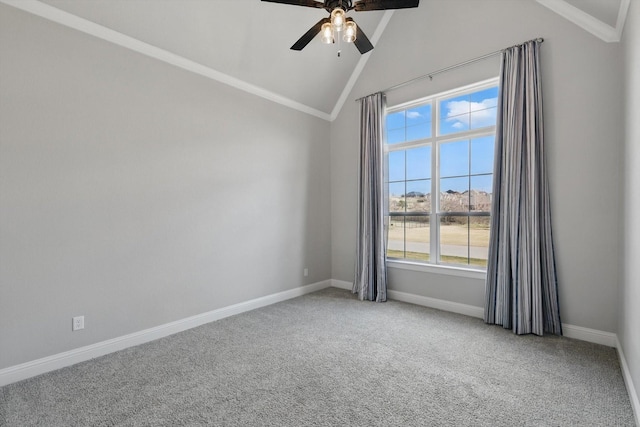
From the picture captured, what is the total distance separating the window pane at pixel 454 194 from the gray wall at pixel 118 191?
2210 mm

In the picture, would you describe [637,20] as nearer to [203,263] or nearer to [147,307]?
[203,263]

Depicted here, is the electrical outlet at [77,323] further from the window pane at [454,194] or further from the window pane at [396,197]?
the window pane at [454,194]

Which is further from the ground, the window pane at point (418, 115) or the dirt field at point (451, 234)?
the window pane at point (418, 115)

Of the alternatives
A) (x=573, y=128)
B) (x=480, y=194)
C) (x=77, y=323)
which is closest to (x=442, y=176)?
(x=480, y=194)

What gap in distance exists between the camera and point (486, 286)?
11.4ft

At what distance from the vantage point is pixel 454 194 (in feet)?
13.1

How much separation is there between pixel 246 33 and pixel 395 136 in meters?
Answer: 2.34

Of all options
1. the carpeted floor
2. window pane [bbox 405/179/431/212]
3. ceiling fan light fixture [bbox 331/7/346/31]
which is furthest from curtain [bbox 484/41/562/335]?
ceiling fan light fixture [bbox 331/7/346/31]

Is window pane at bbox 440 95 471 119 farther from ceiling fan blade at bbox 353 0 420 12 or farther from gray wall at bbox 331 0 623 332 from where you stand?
ceiling fan blade at bbox 353 0 420 12

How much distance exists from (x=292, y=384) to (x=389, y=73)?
13.2ft

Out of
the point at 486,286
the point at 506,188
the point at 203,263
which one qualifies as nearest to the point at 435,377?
the point at 486,286

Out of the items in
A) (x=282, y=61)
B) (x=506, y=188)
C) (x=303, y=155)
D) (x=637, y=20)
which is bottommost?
(x=506, y=188)

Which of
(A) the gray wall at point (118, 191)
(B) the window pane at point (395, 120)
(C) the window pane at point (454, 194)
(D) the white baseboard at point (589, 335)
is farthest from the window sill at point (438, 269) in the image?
(B) the window pane at point (395, 120)

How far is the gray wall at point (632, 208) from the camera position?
200 centimetres
